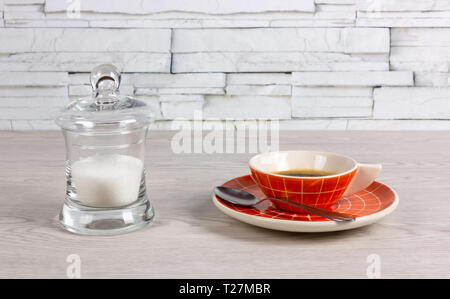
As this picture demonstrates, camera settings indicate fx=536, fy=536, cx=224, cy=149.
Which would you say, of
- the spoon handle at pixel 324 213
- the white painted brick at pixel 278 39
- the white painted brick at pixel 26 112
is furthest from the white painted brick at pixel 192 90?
the spoon handle at pixel 324 213

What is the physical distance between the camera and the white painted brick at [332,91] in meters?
1.78

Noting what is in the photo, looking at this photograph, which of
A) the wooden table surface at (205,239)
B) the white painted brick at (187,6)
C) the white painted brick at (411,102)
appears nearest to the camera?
the wooden table surface at (205,239)

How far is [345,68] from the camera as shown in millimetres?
1756

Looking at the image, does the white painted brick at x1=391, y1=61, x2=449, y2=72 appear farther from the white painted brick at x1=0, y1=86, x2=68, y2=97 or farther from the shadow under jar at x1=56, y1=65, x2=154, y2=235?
the shadow under jar at x1=56, y1=65, x2=154, y2=235

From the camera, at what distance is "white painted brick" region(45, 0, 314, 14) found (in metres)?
1.70

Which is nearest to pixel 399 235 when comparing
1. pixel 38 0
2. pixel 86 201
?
pixel 86 201

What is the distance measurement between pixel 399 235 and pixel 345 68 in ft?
3.71

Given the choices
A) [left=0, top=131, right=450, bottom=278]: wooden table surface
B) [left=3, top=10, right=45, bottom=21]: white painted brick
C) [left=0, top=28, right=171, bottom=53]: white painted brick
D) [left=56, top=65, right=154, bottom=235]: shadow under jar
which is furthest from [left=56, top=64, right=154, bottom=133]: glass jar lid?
[left=3, top=10, right=45, bottom=21]: white painted brick

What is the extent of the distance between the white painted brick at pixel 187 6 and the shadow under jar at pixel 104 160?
1023mm

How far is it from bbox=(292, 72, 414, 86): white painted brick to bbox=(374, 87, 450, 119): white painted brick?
1.3 inches

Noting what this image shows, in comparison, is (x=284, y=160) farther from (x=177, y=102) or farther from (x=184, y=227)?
(x=177, y=102)

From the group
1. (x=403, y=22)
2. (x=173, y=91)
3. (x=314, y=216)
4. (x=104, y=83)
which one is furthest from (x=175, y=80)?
(x=314, y=216)

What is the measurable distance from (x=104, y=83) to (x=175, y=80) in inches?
40.6

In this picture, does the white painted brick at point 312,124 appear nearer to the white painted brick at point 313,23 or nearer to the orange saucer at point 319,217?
the white painted brick at point 313,23
